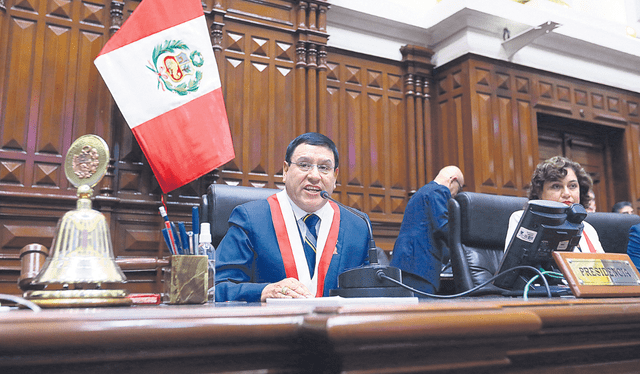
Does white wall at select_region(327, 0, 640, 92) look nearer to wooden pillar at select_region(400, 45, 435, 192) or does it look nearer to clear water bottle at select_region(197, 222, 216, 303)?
wooden pillar at select_region(400, 45, 435, 192)

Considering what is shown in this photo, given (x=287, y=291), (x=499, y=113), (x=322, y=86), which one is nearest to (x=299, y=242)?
(x=287, y=291)

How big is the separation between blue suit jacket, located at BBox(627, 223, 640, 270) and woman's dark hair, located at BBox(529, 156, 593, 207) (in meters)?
0.37

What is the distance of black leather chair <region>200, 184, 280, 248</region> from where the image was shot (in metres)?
2.07

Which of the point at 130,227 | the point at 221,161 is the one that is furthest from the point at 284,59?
the point at 130,227

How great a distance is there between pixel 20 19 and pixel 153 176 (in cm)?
132

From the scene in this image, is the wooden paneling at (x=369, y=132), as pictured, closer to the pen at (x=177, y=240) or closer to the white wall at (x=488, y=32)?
the white wall at (x=488, y=32)

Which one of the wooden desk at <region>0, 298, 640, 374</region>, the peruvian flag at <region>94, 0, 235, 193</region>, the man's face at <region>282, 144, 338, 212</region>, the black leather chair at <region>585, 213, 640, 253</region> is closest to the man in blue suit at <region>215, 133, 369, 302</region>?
the man's face at <region>282, 144, 338, 212</region>

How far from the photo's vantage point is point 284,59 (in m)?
4.18

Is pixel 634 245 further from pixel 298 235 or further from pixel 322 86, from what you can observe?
pixel 322 86

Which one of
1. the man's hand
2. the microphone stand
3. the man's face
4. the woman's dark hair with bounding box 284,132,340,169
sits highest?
the woman's dark hair with bounding box 284,132,340,169

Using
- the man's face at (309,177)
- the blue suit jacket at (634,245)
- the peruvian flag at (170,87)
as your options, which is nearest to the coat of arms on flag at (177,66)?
the peruvian flag at (170,87)

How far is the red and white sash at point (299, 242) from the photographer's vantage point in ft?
5.22

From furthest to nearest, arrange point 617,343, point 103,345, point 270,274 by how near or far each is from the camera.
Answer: point 270,274 → point 617,343 → point 103,345

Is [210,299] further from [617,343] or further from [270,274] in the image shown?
[617,343]
